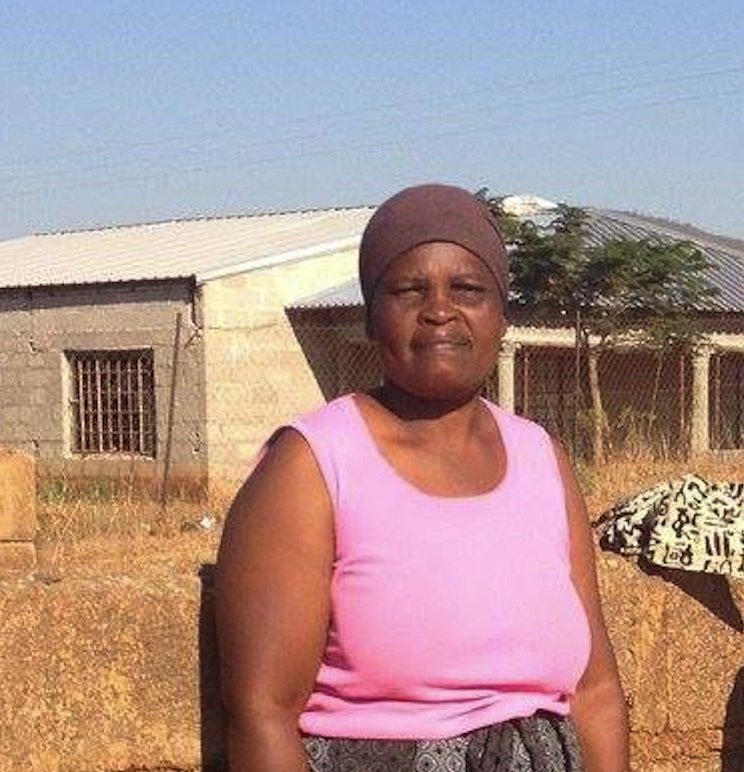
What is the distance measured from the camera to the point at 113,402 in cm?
1573

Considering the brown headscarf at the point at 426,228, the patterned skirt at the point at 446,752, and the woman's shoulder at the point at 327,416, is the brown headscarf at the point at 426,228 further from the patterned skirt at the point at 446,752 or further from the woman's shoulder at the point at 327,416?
the patterned skirt at the point at 446,752

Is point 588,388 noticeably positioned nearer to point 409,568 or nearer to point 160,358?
point 160,358

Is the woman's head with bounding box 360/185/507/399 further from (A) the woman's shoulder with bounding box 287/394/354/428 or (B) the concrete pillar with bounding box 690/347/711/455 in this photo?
(B) the concrete pillar with bounding box 690/347/711/455

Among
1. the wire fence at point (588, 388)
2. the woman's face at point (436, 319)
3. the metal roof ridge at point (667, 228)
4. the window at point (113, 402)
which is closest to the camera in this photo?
the woman's face at point (436, 319)

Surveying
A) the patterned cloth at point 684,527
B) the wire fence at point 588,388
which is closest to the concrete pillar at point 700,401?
the wire fence at point 588,388

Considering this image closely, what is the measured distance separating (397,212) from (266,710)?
0.62 m

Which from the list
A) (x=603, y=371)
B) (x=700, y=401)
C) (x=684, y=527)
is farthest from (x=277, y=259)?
(x=684, y=527)

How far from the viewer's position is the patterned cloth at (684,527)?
119 inches

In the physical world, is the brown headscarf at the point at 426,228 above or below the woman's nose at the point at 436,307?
above

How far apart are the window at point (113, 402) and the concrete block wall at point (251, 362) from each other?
0.79m

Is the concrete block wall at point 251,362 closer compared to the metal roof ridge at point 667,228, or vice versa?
the concrete block wall at point 251,362

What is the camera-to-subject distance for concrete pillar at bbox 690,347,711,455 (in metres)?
16.1

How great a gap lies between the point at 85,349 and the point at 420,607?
45.0 feet

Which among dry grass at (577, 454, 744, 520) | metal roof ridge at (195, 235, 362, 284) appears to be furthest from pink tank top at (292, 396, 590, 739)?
metal roof ridge at (195, 235, 362, 284)
